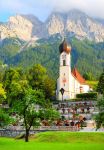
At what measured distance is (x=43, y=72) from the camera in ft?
414

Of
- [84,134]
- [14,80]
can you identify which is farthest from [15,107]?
[14,80]

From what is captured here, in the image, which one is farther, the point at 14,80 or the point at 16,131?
the point at 14,80

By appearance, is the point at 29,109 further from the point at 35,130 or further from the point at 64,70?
the point at 64,70

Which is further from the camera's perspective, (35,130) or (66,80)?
(66,80)

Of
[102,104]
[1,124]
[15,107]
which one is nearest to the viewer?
[102,104]

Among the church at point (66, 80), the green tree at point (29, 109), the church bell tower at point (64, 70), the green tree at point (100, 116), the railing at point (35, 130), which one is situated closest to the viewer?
the green tree at point (100, 116)

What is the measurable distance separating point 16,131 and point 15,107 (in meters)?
16.5

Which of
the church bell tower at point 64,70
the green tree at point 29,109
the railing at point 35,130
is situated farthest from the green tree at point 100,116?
the church bell tower at point 64,70

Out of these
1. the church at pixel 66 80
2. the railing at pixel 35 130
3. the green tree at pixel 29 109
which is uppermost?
the church at pixel 66 80

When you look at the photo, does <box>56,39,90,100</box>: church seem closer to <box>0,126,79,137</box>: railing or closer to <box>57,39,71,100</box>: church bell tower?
<box>57,39,71,100</box>: church bell tower

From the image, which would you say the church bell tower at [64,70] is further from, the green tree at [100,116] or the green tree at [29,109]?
the green tree at [100,116]

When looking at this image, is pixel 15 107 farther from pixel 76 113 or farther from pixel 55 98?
pixel 55 98

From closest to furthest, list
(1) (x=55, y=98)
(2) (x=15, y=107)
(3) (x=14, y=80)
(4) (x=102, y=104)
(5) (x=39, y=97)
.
Answer: (4) (x=102, y=104) → (2) (x=15, y=107) → (5) (x=39, y=97) → (3) (x=14, y=80) → (1) (x=55, y=98)

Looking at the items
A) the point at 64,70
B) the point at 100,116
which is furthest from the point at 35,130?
the point at 64,70
